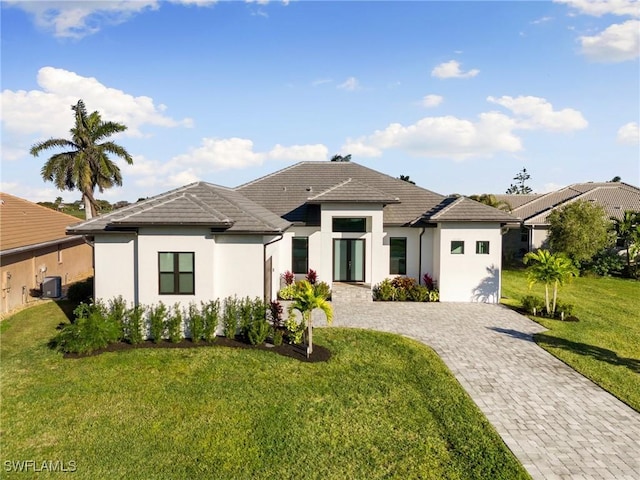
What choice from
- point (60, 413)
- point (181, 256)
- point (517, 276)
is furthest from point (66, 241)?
point (517, 276)

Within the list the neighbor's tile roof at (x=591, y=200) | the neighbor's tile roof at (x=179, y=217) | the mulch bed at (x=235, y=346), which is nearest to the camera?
the mulch bed at (x=235, y=346)

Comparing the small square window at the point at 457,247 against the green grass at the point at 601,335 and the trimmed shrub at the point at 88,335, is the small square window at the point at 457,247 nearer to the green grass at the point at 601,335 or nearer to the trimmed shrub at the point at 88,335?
the green grass at the point at 601,335

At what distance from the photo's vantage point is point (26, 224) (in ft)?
61.9

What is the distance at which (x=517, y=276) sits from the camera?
25.6 m

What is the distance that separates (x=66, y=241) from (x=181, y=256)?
1260 centimetres

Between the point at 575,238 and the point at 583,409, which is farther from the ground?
the point at 575,238

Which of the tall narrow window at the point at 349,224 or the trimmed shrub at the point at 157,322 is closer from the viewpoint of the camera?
the trimmed shrub at the point at 157,322

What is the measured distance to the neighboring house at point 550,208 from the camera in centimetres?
2936

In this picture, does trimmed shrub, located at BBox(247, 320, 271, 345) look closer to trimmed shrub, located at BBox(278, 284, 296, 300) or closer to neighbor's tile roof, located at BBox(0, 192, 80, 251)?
trimmed shrub, located at BBox(278, 284, 296, 300)

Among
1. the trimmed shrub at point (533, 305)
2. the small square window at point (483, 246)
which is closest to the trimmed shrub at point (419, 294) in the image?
the small square window at point (483, 246)

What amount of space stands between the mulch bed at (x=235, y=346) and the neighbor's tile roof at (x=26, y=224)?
7297 mm

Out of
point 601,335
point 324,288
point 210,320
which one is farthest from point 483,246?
point 210,320

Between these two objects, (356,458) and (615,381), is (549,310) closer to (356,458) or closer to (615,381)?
(615,381)

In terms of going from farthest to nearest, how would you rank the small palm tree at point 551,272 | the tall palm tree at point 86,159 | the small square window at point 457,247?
the tall palm tree at point 86,159
the small square window at point 457,247
the small palm tree at point 551,272
